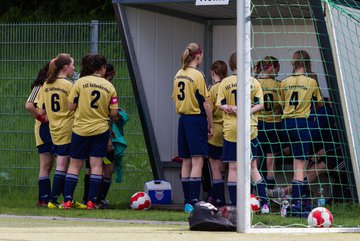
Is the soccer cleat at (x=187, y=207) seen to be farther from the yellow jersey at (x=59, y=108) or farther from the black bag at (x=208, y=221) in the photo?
the black bag at (x=208, y=221)

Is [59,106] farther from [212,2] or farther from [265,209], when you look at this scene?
[265,209]

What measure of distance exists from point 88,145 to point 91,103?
53 centimetres

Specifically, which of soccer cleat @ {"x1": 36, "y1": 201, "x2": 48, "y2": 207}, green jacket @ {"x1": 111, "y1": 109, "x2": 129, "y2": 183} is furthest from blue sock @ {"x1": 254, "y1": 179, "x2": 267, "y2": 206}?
soccer cleat @ {"x1": 36, "y1": 201, "x2": 48, "y2": 207}

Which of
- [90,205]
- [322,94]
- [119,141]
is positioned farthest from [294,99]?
[90,205]

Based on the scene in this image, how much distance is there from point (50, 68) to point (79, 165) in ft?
4.02

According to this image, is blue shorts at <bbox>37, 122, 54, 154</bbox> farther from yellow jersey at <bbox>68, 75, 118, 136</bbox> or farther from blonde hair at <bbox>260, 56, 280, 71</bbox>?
blonde hair at <bbox>260, 56, 280, 71</bbox>

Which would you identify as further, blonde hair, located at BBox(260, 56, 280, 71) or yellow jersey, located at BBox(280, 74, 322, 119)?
blonde hair, located at BBox(260, 56, 280, 71)


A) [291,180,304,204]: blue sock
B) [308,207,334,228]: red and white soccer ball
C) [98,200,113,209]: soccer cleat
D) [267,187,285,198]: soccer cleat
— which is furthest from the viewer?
[98,200,113,209]: soccer cleat

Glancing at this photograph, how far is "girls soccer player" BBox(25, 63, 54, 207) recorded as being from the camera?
46.9ft

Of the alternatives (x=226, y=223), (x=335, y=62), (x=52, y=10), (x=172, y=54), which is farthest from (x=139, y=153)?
(x=52, y=10)

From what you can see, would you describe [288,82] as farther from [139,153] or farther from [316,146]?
[139,153]

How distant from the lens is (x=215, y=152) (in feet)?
45.5

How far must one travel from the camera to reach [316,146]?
1384 cm

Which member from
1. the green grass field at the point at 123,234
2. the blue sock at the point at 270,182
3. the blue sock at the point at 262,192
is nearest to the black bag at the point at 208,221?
the green grass field at the point at 123,234
